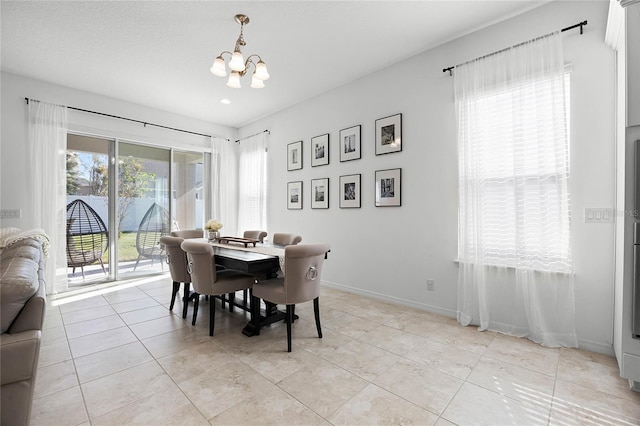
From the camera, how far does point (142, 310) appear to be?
341 centimetres

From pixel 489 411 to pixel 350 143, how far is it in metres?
3.31

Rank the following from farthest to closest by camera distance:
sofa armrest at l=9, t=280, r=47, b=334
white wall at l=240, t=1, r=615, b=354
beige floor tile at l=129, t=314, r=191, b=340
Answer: beige floor tile at l=129, t=314, r=191, b=340, white wall at l=240, t=1, r=615, b=354, sofa armrest at l=9, t=280, r=47, b=334

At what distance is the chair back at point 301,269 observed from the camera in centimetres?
235

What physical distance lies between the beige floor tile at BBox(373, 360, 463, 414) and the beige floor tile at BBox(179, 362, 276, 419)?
0.82m

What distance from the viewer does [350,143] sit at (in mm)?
4109

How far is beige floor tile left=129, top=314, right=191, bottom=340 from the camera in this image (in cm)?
275

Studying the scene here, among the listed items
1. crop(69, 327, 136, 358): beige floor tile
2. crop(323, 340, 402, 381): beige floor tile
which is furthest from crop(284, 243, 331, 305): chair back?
crop(69, 327, 136, 358): beige floor tile

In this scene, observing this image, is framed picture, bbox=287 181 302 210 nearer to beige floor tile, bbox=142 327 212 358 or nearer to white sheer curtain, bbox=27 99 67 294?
beige floor tile, bbox=142 327 212 358

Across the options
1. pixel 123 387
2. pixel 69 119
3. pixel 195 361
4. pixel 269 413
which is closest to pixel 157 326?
pixel 195 361

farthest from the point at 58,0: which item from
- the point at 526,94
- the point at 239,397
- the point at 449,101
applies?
the point at 526,94

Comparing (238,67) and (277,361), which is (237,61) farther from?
→ (277,361)

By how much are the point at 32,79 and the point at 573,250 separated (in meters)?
6.77

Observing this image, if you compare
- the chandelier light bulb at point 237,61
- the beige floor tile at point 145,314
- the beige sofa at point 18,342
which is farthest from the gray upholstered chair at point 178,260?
the chandelier light bulb at point 237,61

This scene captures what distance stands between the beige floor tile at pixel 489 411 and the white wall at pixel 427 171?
124 centimetres
